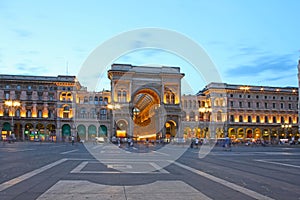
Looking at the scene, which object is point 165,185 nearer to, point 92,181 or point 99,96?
point 92,181

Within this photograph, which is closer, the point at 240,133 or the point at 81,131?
the point at 81,131

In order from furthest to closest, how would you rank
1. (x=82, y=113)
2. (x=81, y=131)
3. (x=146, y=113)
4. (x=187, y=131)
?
1. (x=146, y=113)
2. (x=187, y=131)
3. (x=82, y=113)
4. (x=81, y=131)

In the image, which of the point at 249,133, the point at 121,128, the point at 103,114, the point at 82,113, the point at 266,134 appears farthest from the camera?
the point at 266,134

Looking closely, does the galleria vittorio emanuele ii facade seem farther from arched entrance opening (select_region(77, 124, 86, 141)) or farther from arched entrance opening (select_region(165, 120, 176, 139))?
arched entrance opening (select_region(77, 124, 86, 141))

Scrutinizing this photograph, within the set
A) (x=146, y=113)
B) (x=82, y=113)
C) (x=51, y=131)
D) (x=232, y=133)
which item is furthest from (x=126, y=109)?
(x=232, y=133)

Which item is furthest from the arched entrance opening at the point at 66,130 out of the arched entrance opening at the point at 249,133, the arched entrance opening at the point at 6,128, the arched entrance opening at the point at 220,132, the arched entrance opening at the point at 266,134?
the arched entrance opening at the point at 266,134

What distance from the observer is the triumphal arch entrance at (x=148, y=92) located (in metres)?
90.9

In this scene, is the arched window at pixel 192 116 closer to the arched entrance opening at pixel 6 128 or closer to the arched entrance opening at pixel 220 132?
the arched entrance opening at pixel 220 132

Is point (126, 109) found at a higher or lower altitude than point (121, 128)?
higher

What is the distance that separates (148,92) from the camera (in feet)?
318

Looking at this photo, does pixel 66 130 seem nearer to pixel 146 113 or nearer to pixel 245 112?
pixel 146 113

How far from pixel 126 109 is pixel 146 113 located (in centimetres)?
2896

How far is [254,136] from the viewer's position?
10556 centimetres

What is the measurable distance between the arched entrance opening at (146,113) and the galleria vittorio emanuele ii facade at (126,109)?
14.4 inches
